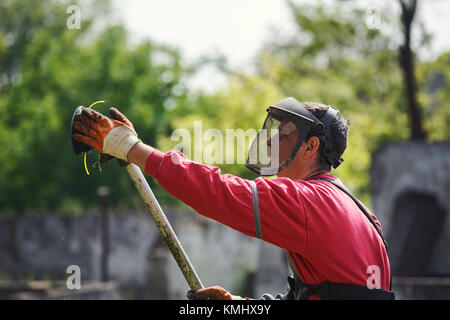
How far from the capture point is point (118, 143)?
2850mm

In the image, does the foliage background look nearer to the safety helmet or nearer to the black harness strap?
the safety helmet

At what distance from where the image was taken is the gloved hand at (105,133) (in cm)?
285

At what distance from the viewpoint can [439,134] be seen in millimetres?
→ 18875

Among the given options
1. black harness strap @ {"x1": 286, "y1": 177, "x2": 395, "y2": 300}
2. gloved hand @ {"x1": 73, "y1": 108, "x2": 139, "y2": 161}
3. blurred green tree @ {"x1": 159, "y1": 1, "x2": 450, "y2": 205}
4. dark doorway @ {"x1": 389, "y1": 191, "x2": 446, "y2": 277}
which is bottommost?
dark doorway @ {"x1": 389, "y1": 191, "x2": 446, "y2": 277}

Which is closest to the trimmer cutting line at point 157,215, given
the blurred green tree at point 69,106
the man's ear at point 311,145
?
the man's ear at point 311,145

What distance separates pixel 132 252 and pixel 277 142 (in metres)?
14.9

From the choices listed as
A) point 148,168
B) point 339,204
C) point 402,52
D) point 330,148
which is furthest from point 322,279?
point 402,52

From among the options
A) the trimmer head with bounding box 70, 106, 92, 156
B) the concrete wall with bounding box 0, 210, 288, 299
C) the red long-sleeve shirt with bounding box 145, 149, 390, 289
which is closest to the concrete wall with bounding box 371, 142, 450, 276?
the concrete wall with bounding box 0, 210, 288, 299

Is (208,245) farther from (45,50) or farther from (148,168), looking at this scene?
(45,50)

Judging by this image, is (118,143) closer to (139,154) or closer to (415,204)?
(139,154)

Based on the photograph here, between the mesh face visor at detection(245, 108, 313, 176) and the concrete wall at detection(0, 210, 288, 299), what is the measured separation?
7.83 metres

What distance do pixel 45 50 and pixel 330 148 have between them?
23316 millimetres

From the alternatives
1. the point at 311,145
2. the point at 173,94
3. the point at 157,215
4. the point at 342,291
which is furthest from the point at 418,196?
the point at 157,215

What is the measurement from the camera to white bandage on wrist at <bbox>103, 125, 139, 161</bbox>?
2.84m
